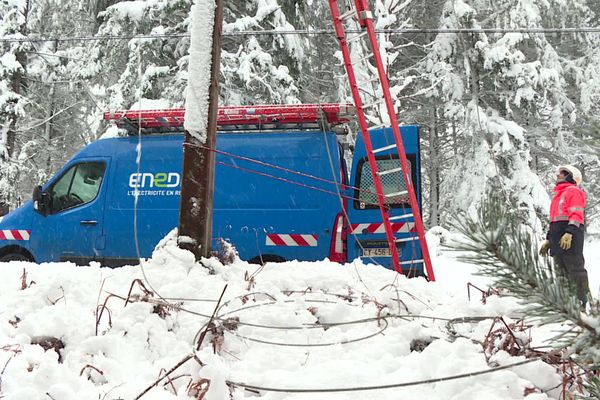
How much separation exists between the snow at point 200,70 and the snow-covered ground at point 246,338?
3.09ft

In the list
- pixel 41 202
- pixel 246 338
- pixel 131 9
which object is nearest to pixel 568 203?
pixel 246 338

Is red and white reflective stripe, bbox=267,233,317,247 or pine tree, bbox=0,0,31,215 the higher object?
pine tree, bbox=0,0,31,215

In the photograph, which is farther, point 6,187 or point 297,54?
point 6,187

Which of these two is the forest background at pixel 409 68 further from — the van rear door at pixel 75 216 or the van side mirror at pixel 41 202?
the van side mirror at pixel 41 202

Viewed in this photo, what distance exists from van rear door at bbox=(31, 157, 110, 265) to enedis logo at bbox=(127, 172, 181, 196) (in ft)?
1.89

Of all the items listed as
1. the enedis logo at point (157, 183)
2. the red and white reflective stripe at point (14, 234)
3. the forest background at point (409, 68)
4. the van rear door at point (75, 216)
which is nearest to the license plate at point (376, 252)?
the enedis logo at point (157, 183)

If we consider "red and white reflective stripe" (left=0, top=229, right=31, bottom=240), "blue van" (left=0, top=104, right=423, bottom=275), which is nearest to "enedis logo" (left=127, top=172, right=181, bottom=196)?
"blue van" (left=0, top=104, right=423, bottom=275)

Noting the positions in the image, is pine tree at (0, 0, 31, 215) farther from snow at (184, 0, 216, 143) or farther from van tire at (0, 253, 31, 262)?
snow at (184, 0, 216, 143)

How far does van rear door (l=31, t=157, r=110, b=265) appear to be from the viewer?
263 inches

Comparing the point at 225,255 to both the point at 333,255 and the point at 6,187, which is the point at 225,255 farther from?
the point at 6,187

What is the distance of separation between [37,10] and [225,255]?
16850 millimetres

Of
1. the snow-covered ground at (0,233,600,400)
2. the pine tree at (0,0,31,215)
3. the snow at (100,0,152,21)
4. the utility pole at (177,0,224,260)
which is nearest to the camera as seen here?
the snow-covered ground at (0,233,600,400)

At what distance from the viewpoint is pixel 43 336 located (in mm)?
1973

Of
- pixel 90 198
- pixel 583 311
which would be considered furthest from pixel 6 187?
pixel 583 311
